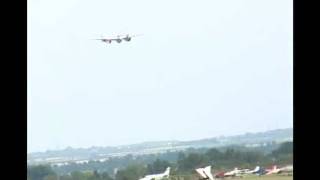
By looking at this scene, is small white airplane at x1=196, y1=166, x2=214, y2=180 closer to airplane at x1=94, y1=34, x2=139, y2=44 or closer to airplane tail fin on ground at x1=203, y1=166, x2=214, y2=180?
airplane tail fin on ground at x1=203, y1=166, x2=214, y2=180

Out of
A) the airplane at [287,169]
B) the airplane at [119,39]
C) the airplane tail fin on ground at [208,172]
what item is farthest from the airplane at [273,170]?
the airplane at [119,39]

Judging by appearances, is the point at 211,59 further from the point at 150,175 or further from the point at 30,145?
the point at 30,145

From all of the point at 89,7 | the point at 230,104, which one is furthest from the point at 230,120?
the point at 89,7

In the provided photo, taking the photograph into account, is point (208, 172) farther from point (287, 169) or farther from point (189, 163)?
point (287, 169)

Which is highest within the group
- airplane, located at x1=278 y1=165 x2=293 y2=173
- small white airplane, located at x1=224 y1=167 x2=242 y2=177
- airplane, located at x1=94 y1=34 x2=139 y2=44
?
airplane, located at x1=94 y1=34 x2=139 y2=44

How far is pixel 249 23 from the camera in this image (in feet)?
3.42

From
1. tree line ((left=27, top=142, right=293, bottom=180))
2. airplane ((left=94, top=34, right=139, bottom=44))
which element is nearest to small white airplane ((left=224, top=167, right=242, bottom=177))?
tree line ((left=27, top=142, right=293, bottom=180))

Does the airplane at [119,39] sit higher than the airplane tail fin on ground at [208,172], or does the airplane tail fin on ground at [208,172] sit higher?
the airplane at [119,39]

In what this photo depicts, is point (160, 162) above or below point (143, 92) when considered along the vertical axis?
below

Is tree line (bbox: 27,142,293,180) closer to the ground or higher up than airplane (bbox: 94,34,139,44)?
closer to the ground

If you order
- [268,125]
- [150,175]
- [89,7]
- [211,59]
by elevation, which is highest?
[89,7]

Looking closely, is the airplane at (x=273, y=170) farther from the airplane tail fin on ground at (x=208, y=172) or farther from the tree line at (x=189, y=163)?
the airplane tail fin on ground at (x=208, y=172)

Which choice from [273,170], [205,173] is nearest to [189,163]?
[205,173]

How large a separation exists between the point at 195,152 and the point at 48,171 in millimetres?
315
